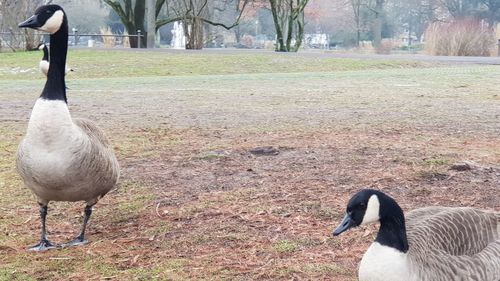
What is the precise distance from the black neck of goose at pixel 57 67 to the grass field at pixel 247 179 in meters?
0.91

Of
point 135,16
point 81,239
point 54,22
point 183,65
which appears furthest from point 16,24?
point 81,239

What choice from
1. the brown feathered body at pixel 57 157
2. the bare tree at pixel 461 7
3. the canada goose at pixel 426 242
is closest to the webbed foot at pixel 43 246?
the brown feathered body at pixel 57 157

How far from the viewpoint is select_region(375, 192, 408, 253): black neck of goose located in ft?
9.94

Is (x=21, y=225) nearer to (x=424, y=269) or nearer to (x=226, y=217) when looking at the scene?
(x=226, y=217)

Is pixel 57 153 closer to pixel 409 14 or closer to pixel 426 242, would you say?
pixel 426 242

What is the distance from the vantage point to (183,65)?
72.7 feet

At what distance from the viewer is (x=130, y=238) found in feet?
14.0

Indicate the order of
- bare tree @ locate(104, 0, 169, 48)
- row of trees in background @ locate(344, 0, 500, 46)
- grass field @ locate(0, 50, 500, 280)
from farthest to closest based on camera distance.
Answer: row of trees in background @ locate(344, 0, 500, 46), bare tree @ locate(104, 0, 169, 48), grass field @ locate(0, 50, 500, 280)

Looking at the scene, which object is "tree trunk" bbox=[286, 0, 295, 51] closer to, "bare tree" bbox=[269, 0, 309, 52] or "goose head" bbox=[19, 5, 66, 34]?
"bare tree" bbox=[269, 0, 309, 52]

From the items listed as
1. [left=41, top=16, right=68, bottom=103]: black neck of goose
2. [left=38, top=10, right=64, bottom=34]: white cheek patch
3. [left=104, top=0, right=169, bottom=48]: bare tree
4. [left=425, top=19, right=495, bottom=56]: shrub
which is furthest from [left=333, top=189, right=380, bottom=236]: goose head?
[left=104, top=0, right=169, bottom=48]: bare tree

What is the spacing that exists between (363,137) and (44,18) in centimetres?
390

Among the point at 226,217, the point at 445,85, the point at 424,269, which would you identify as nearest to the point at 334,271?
the point at 424,269

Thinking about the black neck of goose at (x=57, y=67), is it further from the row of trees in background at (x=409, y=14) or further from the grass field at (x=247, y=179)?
the row of trees in background at (x=409, y=14)

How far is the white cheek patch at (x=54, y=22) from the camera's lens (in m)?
4.34
